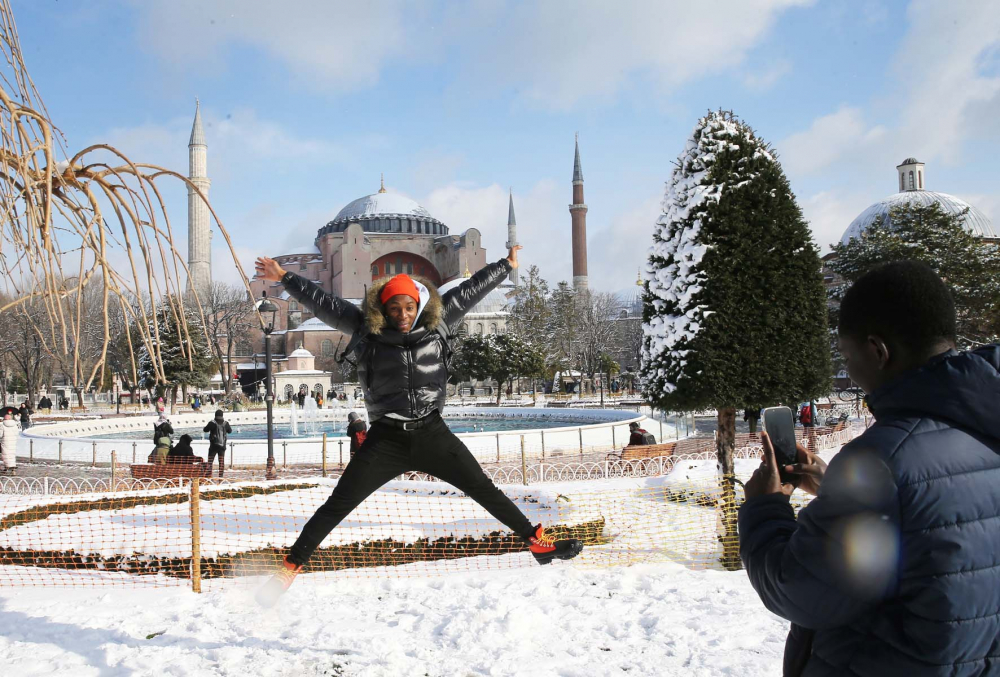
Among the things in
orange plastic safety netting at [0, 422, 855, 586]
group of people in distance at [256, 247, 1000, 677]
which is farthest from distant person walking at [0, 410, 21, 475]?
group of people in distance at [256, 247, 1000, 677]

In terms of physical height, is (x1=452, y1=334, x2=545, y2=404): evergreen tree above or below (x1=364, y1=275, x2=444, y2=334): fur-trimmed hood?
above

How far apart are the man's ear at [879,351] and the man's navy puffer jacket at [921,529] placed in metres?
0.08

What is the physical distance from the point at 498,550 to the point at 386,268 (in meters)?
64.9

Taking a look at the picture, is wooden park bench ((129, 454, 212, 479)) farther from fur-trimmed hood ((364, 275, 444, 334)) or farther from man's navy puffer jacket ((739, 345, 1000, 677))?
man's navy puffer jacket ((739, 345, 1000, 677))

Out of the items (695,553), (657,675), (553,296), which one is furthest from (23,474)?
(553,296)

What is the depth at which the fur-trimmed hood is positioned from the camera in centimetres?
369

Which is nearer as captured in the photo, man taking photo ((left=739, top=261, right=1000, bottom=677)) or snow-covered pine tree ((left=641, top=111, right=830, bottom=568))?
man taking photo ((left=739, top=261, right=1000, bottom=677))

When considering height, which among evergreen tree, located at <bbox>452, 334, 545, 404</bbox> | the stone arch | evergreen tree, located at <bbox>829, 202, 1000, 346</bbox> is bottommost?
evergreen tree, located at <bbox>452, 334, 545, 404</bbox>

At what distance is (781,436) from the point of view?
184 centimetres

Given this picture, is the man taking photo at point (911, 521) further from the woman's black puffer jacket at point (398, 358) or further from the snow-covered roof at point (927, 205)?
the snow-covered roof at point (927, 205)

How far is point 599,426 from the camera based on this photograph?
16281 millimetres

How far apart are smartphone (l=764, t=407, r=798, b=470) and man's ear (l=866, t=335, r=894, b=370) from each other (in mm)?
301

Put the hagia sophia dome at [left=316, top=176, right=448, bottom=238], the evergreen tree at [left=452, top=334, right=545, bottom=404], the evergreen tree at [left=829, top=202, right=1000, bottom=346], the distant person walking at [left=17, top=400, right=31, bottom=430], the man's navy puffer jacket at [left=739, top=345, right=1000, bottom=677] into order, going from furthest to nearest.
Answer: the hagia sophia dome at [left=316, top=176, right=448, bottom=238], the evergreen tree at [left=452, top=334, right=545, bottom=404], the evergreen tree at [left=829, top=202, right=1000, bottom=346], the distant person walking at [left=17, top=400, right=31, bottom=430], the man's navy puffer jacket at [left=739, top=345, right=1000, bottom=677]

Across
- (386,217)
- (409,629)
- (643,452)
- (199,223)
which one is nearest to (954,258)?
(643,452)
